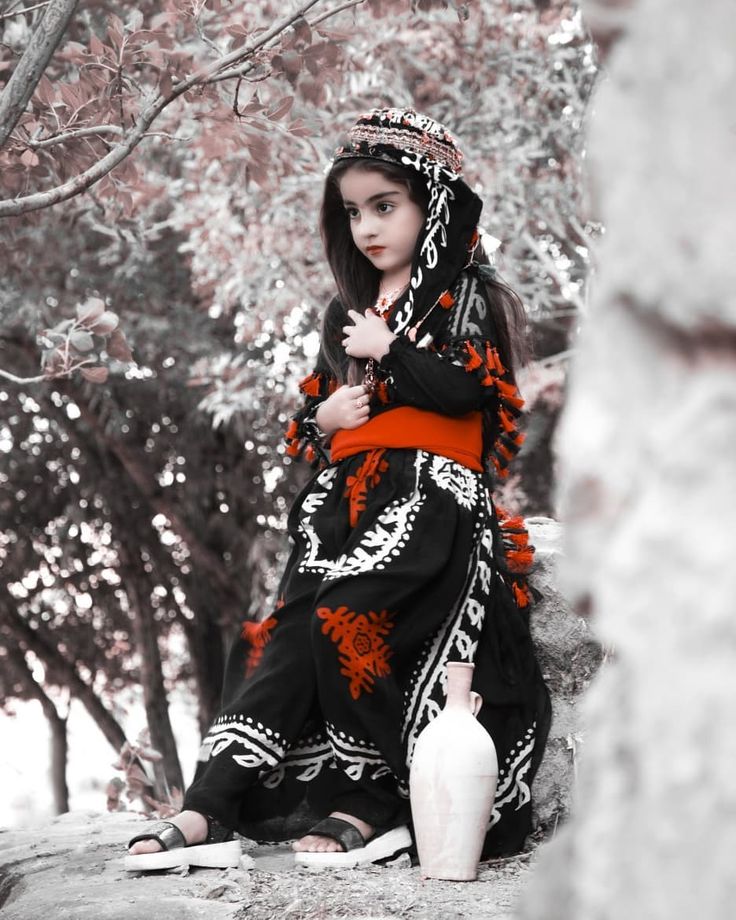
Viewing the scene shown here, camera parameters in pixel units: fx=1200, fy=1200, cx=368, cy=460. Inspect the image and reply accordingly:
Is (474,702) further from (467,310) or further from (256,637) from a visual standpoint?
(467,310)

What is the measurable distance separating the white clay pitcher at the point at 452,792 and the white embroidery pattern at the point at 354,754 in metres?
0.24

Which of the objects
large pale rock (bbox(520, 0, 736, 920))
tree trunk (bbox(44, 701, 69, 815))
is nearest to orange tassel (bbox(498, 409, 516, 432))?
large pale rock (bbox(520, 0, 736, 920))

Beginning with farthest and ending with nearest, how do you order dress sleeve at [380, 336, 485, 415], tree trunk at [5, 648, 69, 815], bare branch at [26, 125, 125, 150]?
tree trunk at [5, 648, 69, 815], dress sleeve at [380, 336, 485, 415], bare branch at [26, 125, 125, 150]

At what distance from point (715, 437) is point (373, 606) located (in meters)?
2.04

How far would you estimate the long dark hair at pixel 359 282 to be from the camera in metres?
2.92

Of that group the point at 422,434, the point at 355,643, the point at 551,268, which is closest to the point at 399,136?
the point at 422,434

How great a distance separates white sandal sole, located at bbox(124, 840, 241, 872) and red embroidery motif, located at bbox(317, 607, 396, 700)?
411 millimetres

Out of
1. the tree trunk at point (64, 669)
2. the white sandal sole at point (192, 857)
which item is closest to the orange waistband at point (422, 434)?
the white sandal sole at point (192, 857)

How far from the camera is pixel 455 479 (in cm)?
286

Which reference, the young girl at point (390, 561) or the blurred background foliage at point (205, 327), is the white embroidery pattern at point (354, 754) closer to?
the young girl at point (390, 561)

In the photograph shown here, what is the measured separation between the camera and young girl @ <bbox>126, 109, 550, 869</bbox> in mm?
2619

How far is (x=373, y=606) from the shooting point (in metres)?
2.63

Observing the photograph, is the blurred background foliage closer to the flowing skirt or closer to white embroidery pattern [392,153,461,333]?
white embroidery pattern [392,153,461,333]

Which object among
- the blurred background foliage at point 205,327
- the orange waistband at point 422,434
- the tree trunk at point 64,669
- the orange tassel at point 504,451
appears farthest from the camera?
the tree trunk at point 64,669
